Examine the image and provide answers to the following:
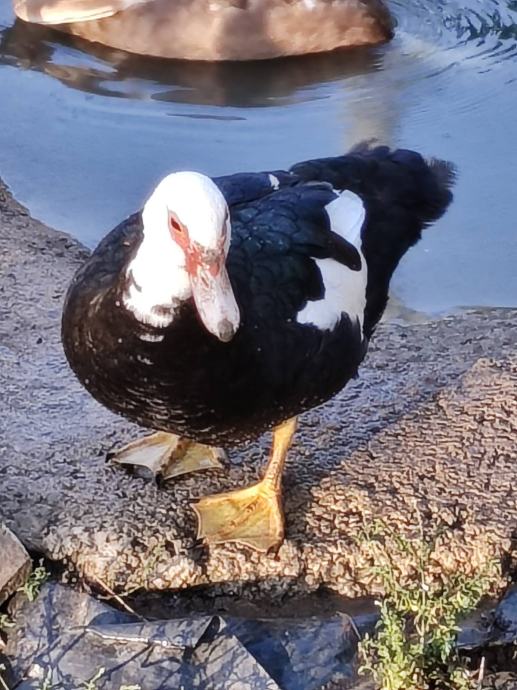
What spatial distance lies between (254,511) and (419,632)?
52 cm

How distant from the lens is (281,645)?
2.50 metres

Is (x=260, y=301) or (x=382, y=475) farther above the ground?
(x=260, y=301)

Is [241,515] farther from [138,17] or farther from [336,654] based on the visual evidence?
[138,17]

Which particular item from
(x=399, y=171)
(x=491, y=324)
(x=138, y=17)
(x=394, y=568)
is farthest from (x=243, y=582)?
(x=138, y=17)

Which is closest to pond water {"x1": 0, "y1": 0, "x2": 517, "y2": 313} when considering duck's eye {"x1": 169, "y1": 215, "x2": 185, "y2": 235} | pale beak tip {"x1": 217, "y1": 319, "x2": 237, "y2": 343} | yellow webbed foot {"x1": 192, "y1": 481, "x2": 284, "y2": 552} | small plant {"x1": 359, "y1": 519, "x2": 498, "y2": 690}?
yellow webbed foot {"x1": 192, "y1": 481, "x2": 284, "y2": 552}

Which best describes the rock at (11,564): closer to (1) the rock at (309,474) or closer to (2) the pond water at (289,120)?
(1) the rock at (309,474)

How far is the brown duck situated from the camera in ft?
18.1

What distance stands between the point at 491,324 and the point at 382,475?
0.85 metres

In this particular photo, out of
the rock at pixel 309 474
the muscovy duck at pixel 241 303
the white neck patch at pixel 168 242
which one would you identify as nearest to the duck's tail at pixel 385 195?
the muscovy duck at pixel 241 303

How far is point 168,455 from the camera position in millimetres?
2941

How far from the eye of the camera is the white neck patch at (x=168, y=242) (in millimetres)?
2148

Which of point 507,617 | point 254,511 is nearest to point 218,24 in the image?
point 254,511

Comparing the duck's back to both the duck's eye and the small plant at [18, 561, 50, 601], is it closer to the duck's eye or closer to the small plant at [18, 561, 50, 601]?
the duck's eye

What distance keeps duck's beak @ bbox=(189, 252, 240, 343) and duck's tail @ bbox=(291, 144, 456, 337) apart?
69 cm
